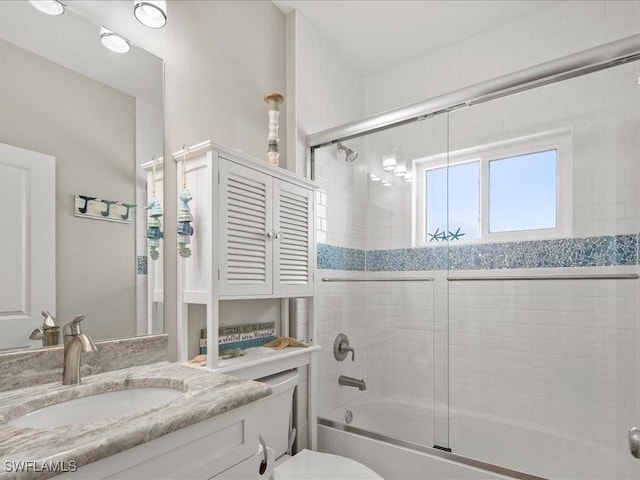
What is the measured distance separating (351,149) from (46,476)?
204cm

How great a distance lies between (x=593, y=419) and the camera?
1834 millimetres

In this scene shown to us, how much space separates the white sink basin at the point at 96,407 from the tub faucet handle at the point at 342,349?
1.22m

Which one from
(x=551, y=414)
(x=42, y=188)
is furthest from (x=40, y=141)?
(x=551, y=414)

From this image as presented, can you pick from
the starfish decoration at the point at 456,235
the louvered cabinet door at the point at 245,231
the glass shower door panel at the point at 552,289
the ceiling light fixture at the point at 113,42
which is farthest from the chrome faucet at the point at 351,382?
the ceiling light fixture at the point at 113,42

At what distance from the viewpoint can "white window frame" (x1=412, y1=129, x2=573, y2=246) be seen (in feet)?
6.62

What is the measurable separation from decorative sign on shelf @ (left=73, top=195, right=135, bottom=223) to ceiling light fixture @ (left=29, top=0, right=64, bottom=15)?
61 cm

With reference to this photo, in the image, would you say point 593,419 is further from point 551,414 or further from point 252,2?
point 252,2

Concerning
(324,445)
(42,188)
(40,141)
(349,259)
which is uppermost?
(40,141)

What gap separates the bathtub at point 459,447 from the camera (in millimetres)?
1727

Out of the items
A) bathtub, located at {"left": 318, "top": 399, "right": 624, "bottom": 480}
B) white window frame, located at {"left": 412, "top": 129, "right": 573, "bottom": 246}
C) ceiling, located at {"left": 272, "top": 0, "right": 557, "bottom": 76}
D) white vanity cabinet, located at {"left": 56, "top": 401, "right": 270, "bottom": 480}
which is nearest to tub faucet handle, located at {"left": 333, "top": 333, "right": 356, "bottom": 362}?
bathtub, located at {"left": 318, "top": 399, "right": 624, "bottom": 480}

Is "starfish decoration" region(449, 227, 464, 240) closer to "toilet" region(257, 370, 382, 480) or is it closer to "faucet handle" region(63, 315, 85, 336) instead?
"toilet" region(257, 370, 382, 480)

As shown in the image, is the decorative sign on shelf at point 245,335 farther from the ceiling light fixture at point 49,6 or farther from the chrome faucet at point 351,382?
the ceiling light fixture at point 49,6

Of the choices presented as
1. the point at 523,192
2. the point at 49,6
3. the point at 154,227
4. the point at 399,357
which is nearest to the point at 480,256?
the point at 523,192

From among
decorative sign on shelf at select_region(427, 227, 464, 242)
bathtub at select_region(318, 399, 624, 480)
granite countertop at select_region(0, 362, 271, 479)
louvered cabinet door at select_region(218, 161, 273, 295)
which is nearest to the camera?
granite countertop at select_region(0, 362, 271, 479)
